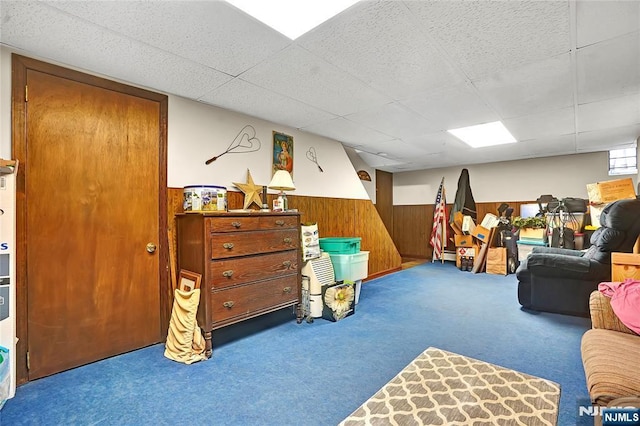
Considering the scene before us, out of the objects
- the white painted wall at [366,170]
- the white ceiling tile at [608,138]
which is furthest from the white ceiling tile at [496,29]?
the white painted wall at [366,170]

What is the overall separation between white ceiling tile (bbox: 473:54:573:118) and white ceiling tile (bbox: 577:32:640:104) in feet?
0.30

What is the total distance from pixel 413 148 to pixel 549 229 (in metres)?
2.72

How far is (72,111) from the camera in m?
2.24

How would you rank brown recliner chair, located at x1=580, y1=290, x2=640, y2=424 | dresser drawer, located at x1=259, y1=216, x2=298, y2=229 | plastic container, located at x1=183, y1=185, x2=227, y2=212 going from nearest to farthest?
1. brown recliner chair, located at x1=580, y1=290, x2=640, y2=424
2. plastic container, located at x1=183, y1=185, x2=227, y2=212
3. dresser drawer, located at x1=259, y1=216, x2=298, y2=229

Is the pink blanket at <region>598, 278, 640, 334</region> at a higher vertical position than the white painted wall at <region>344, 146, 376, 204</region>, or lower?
lower

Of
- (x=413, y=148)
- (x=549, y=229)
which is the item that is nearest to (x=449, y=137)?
(x=413, y=148)

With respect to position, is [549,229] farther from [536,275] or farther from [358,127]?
[358,127]

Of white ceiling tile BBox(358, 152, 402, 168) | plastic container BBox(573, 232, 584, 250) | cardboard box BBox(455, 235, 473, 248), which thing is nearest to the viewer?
plastic container BBox(573, 232, 584, 250)

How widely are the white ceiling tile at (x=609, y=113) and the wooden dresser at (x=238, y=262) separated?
3283mm

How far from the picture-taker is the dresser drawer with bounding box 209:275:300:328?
2.48 meters

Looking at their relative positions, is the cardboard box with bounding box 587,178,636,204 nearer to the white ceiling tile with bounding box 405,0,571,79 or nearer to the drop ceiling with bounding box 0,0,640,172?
the drop ceiling with bounding box 0,0,640,172

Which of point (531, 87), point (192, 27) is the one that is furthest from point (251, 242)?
point (531, 87)

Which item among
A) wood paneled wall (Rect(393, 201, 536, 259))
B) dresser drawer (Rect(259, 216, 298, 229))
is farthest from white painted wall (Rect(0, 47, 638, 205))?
dresser drawer (Rect(259, 216, 298, 229))

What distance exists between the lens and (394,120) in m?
3.58
